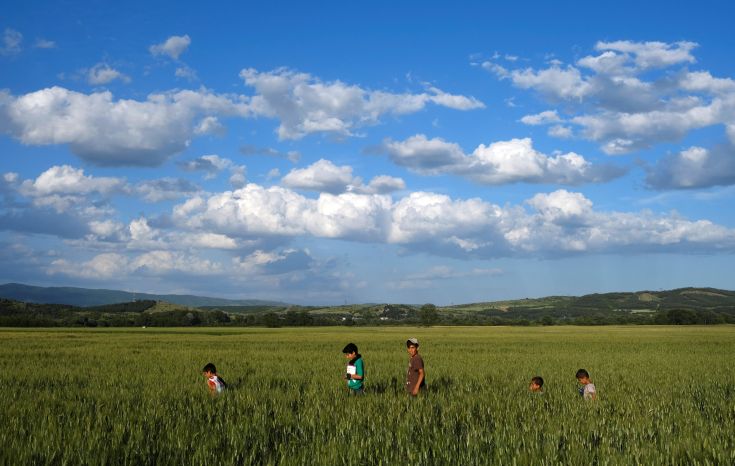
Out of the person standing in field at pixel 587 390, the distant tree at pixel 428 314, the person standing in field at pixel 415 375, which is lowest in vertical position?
the distant tree at pixel 428 314

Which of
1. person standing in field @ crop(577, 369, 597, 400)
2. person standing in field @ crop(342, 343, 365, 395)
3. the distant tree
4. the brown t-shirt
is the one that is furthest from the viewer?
the distant tree

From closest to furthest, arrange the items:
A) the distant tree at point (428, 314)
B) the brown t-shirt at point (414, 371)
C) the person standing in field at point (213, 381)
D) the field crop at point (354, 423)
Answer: the field crop at point (354, 423)
the brown t-shirt at point (414, 371)
the person standing in field at point (213, 381)
the distant tree at point (428, 314)

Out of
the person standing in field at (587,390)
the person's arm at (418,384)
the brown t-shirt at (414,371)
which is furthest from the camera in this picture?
the person standing in field at (587,390)

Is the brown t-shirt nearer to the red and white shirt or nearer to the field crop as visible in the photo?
the field crop

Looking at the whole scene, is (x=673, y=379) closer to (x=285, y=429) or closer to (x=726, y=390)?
(x=726, y=390)

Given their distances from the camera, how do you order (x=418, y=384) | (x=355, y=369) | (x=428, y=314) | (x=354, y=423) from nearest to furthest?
(x=354, y=423) < (x=418, y=384) < (x=355, y=369) < (x=428, y=314)

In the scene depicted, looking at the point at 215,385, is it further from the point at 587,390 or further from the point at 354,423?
the point at 587,390

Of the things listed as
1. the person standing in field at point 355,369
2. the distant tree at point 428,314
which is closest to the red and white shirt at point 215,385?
the person standing in field at point 355,369

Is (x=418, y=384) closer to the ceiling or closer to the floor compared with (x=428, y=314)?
closer to the ceiling

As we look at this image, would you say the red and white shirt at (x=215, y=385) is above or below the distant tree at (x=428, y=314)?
above

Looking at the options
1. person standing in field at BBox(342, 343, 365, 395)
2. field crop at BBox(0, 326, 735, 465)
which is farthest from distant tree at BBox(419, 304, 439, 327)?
person standing in field at BBox(342, 343, 365, 395)

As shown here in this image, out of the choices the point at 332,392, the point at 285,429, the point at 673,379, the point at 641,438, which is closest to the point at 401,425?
the point at 285,429

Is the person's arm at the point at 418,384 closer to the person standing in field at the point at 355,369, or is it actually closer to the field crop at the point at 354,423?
the field crop at the point at 354,423

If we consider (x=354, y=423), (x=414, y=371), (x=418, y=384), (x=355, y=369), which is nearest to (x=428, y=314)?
(x=355, y=369)
